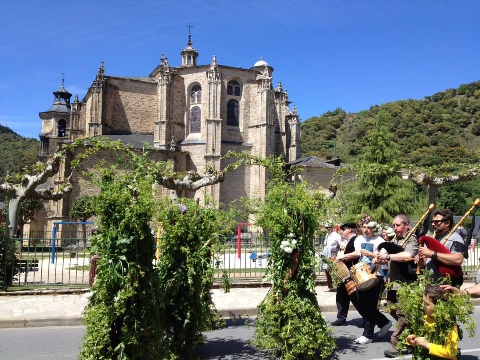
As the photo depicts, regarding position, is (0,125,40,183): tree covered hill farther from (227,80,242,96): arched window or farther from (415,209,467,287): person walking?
(415,209,467,287): person walking

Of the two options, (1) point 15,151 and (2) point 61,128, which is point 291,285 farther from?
(1) point 15,151

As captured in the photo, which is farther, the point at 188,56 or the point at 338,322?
the point at 188,56

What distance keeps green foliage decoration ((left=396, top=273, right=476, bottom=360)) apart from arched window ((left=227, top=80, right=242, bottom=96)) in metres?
35.6

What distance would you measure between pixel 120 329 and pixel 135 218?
3.99ft

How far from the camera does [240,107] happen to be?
38.7 metres

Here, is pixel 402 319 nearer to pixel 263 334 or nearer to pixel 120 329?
pixel 263 334

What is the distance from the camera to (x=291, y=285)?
17.0ft

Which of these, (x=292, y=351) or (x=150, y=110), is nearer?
(x=292, y=351)

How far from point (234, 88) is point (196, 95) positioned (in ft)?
11.5

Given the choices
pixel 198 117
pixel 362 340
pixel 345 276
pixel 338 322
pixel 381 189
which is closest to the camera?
pixel 345 276

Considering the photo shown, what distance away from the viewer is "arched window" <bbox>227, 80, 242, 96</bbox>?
38562mm

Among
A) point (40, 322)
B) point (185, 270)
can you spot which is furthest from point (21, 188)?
point (185, 270)

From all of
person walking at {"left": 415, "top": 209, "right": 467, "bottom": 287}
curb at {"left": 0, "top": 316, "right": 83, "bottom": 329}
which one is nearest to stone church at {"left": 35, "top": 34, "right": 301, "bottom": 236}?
curb at {"left": 0, "top": 316, "right": 83, "bottom": 329}

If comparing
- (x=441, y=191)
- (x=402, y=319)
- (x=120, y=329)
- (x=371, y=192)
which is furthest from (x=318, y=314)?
(x=441, y=191)
